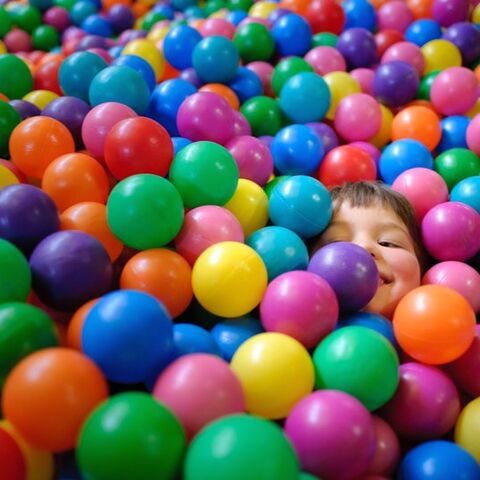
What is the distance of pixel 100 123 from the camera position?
3.54 ft

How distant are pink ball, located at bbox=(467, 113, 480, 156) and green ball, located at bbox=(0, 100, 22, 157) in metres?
1.06

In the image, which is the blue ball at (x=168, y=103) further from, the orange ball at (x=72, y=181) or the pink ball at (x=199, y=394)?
the pink ball at (x=199, y=394)

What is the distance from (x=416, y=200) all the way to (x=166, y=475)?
86 cm

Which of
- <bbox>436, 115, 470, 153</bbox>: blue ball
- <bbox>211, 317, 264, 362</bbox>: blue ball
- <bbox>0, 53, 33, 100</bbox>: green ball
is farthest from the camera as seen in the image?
<bbox>436, 115, 470, 153</bbox>: blue ball

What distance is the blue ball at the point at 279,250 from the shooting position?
97 cm

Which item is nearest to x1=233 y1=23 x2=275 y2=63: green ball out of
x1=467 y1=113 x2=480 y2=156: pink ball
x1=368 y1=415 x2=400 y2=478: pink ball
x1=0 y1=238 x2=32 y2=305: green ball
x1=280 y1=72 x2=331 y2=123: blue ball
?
x1=280 y1=72 x2=331 y2=123: blue ball

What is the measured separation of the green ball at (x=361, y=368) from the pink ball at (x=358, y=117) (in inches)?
29.8

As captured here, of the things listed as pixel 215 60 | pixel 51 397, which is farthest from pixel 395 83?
pixel 51 397

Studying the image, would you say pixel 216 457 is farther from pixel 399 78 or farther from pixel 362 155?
pixel 399 78

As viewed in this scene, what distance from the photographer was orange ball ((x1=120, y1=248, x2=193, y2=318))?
863 millimetres

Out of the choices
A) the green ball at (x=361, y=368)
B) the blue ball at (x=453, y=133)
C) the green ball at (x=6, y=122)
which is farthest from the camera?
the blue ball at (x=453, y=133)

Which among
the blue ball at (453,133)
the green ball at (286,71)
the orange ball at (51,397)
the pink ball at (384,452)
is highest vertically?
the green ball at (286,71)

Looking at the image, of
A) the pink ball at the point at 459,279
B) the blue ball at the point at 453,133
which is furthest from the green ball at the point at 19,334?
the blue ball at the point at 453,133

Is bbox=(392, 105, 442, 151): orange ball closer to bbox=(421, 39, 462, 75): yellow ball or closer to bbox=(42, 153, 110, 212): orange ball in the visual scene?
bbox=(421, 39, 462, 75): yellow ball
